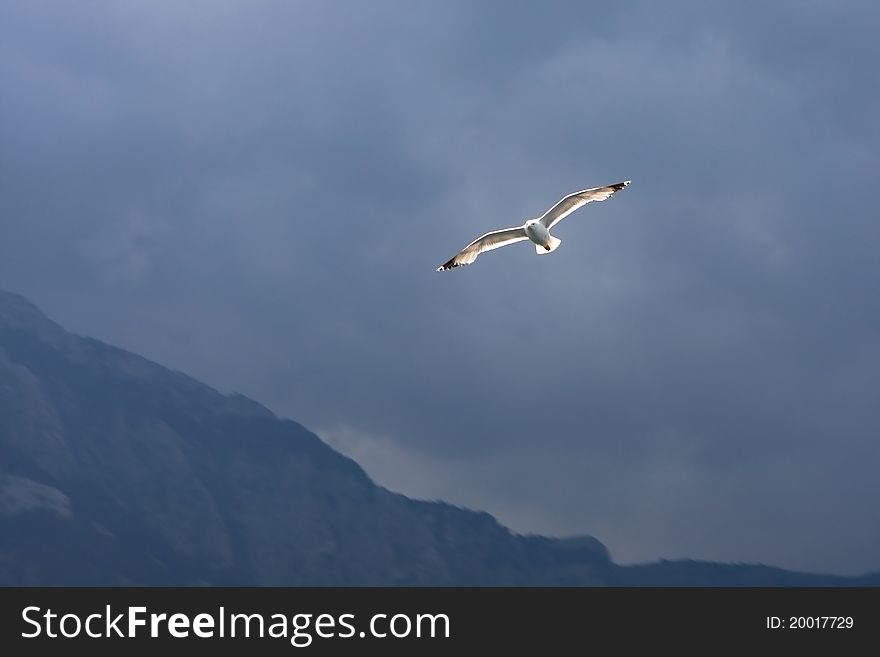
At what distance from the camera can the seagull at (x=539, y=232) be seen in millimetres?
62000

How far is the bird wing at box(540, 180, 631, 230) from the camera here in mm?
61750

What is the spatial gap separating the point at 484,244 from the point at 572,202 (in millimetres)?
5577

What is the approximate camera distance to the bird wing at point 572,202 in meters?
61.8

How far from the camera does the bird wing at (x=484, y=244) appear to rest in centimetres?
6481

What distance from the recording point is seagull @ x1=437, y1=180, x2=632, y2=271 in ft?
203

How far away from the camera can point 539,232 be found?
204 ft

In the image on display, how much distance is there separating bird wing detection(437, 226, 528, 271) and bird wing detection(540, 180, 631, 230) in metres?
1.73
